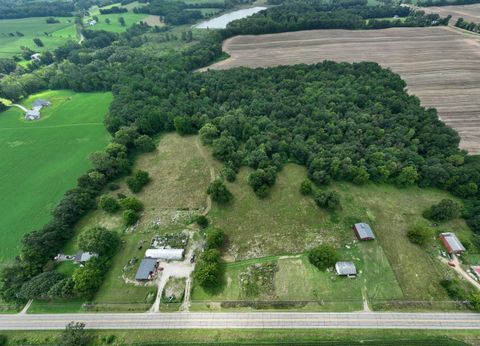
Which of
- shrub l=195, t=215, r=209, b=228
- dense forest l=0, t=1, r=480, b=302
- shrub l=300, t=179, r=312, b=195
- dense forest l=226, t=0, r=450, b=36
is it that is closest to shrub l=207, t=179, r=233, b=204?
shrub l=195, t=215, r=209, b=228

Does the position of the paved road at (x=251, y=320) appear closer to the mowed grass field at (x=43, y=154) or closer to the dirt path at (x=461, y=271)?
the dirt path at (x=461, y=271)

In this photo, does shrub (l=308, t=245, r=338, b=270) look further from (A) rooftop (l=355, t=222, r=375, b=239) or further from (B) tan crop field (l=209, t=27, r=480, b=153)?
(B) tan crop field (l=209, t=27, r=480, b=153)

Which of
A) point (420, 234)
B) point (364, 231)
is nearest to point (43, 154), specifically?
point (364, 231)

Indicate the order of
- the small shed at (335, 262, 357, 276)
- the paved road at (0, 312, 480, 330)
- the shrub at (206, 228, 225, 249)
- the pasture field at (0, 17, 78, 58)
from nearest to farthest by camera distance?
the paved road at (0, 312, 480, 330)
the small shed at (335, 262, 357, 276)
the shrub at (206, 228, 225, 249)
the pasture field at (0, 17, 78, 58)

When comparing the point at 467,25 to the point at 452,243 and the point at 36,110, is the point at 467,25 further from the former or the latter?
the point at 36,110

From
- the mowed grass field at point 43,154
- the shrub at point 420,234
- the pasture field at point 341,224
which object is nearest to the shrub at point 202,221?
the pasture field at point 341,224
